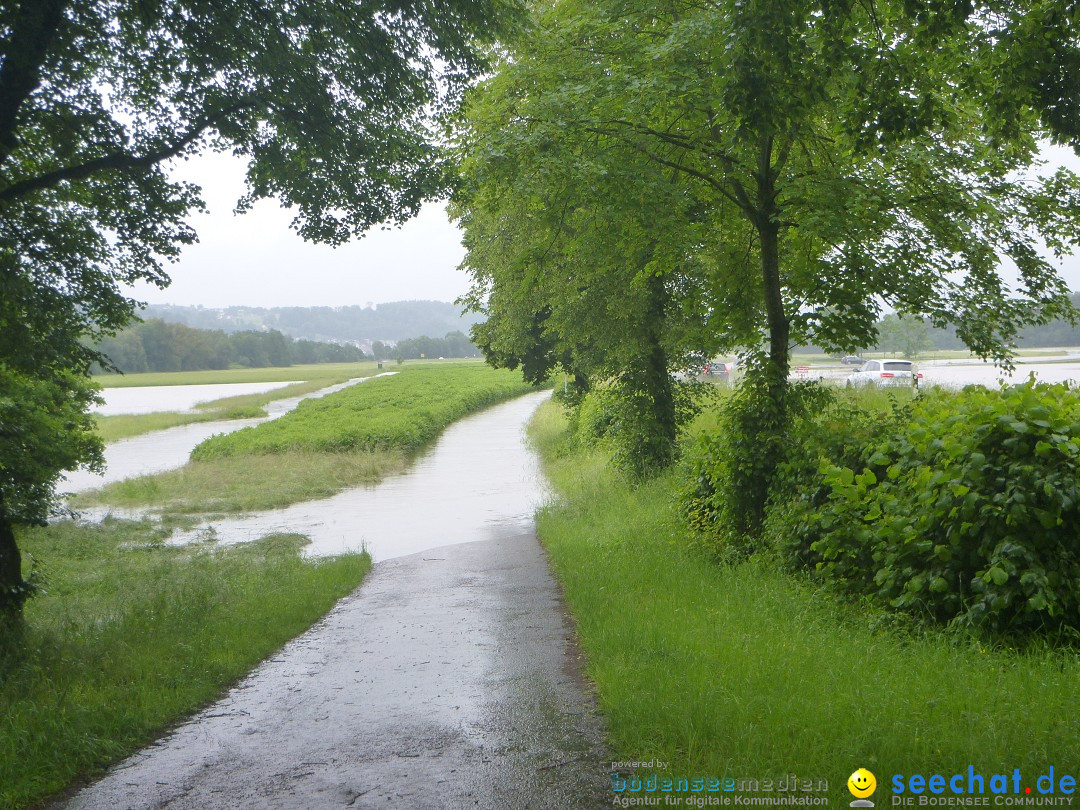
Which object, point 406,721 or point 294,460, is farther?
point 294,460

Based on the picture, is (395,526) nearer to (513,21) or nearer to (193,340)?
(513,21)

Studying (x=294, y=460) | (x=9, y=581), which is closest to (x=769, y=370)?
(x=9, y=581)

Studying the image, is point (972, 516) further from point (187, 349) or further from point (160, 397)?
point (187, 349)

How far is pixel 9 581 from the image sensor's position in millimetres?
9242

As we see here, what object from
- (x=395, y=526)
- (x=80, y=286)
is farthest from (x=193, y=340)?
(x=80, y=286)

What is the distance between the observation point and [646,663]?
7117 mm

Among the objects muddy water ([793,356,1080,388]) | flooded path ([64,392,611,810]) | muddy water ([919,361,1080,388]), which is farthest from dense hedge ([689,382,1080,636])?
muddy water ([919,361,1080,388])

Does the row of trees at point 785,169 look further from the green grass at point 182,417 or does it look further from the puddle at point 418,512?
the green grass at point 182,417

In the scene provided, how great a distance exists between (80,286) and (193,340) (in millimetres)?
143367

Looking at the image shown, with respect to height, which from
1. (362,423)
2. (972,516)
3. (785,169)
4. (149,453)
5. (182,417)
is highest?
(785,169)

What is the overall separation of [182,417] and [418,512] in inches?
1558

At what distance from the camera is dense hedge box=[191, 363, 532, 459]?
1454 inches

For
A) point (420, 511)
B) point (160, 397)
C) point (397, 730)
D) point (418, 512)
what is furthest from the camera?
point (160, 397)

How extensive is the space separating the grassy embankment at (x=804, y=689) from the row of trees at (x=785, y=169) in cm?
293
